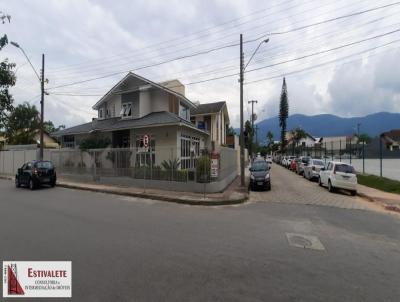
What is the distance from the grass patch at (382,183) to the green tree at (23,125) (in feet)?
158

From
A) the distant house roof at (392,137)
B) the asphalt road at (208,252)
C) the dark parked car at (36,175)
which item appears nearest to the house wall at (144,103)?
the dark parked car at (36,175)

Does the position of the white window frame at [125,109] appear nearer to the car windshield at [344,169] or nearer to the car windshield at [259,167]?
the car windshield at [259,167]

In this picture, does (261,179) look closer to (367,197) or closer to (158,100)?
(367,197)

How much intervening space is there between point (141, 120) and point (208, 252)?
18034 mm

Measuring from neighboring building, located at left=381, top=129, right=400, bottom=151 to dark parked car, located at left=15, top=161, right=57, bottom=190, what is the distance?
81.2 meters

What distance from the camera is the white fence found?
2815 centimetres

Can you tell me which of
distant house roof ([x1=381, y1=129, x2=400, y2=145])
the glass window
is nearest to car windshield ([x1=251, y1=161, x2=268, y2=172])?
the glass window

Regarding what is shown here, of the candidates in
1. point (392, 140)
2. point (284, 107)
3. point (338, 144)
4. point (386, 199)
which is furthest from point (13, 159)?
point (392, 140)

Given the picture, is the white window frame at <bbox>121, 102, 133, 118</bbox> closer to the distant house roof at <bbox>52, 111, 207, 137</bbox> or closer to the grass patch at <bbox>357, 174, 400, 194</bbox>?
the distant house roof at <bbox>52, 111, 207, 137</bbox>

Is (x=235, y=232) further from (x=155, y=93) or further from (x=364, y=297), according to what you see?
(x=155, y=93)

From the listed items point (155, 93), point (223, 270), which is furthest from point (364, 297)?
point (155, 93)

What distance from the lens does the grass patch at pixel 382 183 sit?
17.5 m

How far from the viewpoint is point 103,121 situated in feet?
88.6

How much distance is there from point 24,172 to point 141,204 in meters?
10.5
